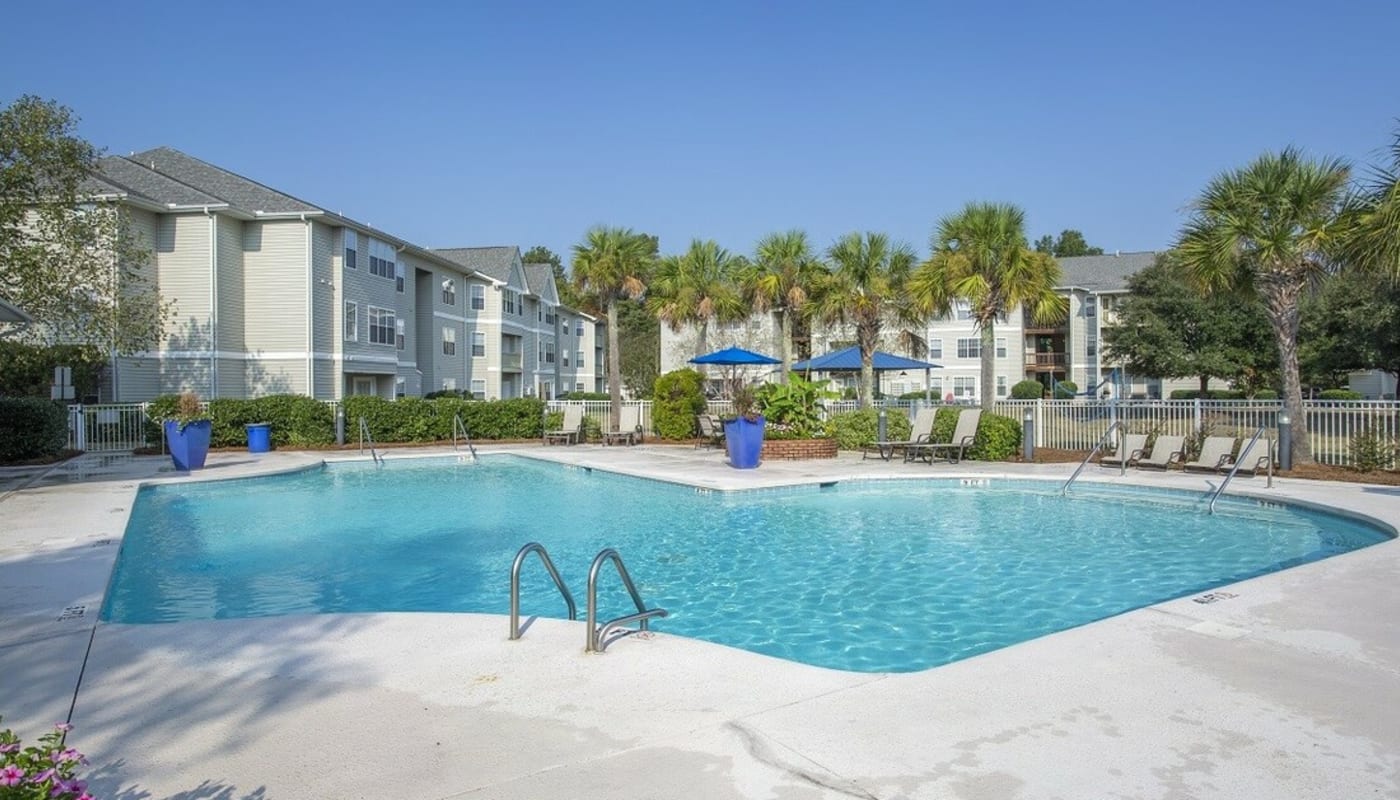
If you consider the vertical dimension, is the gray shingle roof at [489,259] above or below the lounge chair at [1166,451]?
above

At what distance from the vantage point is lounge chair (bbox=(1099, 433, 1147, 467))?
15.7 m

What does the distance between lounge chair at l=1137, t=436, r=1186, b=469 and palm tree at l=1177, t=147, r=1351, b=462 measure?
6.72ft

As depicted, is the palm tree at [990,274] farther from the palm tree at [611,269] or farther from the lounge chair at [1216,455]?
the palm tree at [611,269]

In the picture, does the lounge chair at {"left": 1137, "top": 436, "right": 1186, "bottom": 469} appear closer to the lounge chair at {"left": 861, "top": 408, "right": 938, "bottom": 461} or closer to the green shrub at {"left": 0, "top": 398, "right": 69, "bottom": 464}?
the lounge chair at {"left": 861, "top": 408, "right": 938, "bottom": 461}

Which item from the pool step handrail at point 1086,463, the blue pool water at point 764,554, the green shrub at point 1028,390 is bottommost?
the blue pool water at point 764,554

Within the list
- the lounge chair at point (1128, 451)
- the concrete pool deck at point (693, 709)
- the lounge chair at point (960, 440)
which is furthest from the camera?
the lounge chair at point (960, 440)

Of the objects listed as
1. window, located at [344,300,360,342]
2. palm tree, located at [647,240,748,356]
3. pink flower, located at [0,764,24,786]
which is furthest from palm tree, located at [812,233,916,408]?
pink flower, located at [0,764,24,786]

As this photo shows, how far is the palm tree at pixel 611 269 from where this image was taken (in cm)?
2772

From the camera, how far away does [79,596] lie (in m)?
6.39

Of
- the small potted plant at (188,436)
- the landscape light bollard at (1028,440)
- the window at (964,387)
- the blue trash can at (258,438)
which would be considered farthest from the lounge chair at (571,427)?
the window at (964,387)

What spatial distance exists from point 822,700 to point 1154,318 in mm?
41411

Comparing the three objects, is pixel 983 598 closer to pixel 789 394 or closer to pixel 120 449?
pixel 789 394

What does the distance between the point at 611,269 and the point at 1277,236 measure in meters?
18.0

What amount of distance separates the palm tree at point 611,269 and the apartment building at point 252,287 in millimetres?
8679
